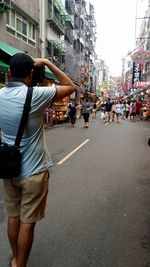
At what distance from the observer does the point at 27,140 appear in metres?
2.82

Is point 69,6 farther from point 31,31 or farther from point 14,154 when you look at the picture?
point 14,154

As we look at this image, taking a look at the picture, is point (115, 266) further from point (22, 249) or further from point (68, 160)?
point (68, 160)

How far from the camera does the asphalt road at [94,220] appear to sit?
361 centimetres

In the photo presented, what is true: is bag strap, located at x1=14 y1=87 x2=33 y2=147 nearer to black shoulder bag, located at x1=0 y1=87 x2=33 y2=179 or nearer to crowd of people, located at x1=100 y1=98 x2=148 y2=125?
black shoulder bag, located at x1=0 y1=87 x2=33 y2=179

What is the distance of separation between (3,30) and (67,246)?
50.7ft

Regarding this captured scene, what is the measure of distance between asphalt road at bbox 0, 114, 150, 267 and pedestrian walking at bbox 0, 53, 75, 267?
77 centimetres

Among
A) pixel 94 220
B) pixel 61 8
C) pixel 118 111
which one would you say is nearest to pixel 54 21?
pixel 61 8

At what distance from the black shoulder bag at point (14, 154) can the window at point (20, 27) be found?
17.1 meters

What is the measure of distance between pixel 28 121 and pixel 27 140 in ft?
0.53

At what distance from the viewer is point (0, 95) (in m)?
2.82

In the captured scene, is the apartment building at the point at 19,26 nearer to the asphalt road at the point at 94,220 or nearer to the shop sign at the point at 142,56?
the asphalt road at the point at 94,220

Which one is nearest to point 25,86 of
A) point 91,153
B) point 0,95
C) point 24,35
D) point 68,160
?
point 0,95

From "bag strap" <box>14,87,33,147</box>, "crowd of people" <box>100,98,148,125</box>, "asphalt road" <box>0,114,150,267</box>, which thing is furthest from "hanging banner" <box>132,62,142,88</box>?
"bag strap" <box>14,87,33,147</box>

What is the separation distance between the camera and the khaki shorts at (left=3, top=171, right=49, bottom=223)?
285cm
